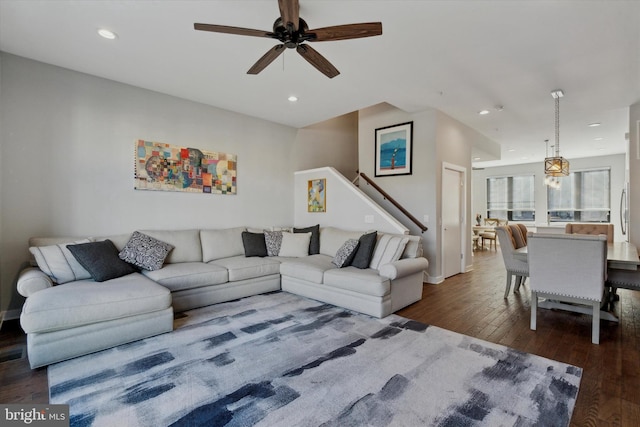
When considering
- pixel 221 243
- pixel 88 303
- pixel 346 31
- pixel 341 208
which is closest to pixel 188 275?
pixel 221 243

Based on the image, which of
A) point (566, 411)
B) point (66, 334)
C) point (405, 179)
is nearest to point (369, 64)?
point (405, 179)

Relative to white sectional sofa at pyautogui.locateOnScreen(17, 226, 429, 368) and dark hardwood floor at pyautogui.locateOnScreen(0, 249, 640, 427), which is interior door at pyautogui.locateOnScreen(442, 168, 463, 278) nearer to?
dark hardwood floor at pyautogui.locateOnScreen(0, 249, 640, 427)

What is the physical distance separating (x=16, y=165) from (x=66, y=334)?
2.16m

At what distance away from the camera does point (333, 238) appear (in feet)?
15.7

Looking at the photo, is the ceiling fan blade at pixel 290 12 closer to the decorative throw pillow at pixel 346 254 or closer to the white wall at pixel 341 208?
the decorative throw pillow at pixel 346 254

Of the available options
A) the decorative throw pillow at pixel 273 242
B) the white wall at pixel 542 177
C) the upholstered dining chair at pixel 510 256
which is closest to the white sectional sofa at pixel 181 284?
the decorative throw pillow at pixel 273 242

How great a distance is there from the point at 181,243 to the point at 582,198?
11.6 meters

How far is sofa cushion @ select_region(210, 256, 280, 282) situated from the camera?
3.94 metres

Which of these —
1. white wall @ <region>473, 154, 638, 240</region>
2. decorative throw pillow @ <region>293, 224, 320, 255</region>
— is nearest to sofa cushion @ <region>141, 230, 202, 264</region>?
decorative throw pillow @ <region>293, 224, 320, 255</region>

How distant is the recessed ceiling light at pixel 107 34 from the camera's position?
9.08 feet

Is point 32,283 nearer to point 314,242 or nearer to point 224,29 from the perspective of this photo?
point 224,29

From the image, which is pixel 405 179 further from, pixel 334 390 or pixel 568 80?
pixel 334 390

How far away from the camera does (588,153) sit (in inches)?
343

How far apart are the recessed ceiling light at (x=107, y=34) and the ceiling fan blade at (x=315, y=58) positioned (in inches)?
73.3
